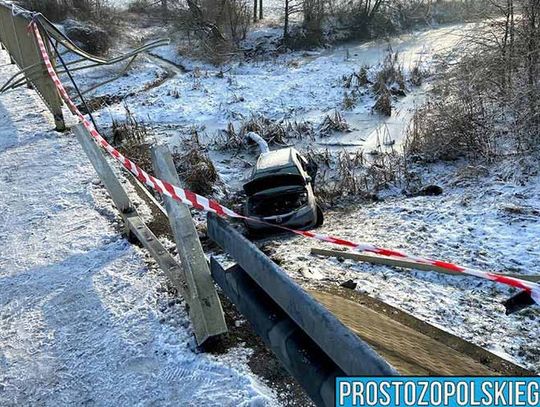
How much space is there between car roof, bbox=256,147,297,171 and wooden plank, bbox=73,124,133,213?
262 centimetres

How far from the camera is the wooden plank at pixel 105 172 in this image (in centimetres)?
529

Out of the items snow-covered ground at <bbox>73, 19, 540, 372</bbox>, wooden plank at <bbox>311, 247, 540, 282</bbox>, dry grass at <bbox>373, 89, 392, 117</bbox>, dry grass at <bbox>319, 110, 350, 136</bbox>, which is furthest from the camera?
dry grass at <bbox>373, 89, 392, 117</bbox>

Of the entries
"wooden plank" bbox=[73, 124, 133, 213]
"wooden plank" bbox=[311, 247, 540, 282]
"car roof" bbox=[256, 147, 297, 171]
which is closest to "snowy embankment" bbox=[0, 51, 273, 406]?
"wooden plank" bbox=[73, 124, 133, 213]

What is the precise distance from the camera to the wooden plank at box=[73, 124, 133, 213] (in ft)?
17.4

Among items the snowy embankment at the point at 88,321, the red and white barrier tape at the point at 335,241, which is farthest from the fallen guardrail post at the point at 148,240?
the red and white barrier tape at the point at 335,241

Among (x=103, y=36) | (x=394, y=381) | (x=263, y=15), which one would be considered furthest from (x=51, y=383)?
(x=263, y=15)

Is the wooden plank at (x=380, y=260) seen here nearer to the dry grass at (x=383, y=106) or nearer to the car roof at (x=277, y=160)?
the car roof at (x=277, y=160)

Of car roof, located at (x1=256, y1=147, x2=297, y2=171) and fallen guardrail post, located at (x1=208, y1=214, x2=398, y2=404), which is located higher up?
fallen guardrail post, located at (x1=208, y1=214, x2=398, y2=404)

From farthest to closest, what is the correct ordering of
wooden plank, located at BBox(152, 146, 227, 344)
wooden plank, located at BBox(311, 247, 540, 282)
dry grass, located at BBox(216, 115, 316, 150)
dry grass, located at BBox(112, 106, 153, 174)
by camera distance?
1. dry grass, located at BBox(216, 115, 316, 150)
2. dry grass, located at BBox(112, 106, 153, 174)
3. wooden plank, located at BBox(311, 247, 540, 282)
4. wooden plank, located at BBox(152, 146, 227, 344)

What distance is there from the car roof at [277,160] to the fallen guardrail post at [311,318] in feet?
15.8

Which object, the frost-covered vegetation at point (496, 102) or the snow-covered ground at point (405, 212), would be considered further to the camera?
the frost-covered vegetation at point (496, 102)

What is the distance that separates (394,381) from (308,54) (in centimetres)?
2142

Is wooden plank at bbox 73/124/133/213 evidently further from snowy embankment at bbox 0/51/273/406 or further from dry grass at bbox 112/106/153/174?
dry grass at bbox 112/106/153/174

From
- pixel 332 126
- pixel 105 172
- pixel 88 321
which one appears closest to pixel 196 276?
pixel 88 321
